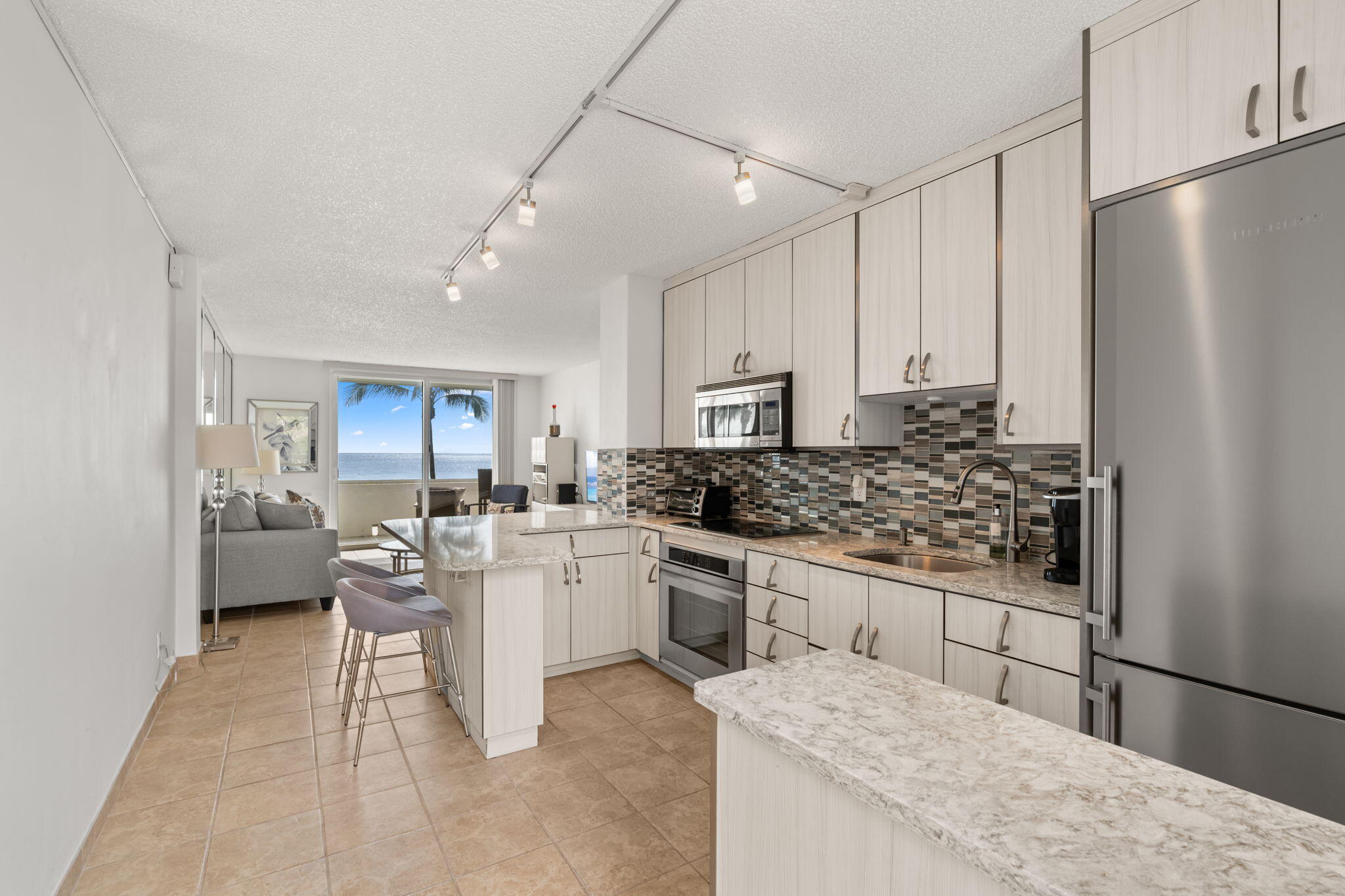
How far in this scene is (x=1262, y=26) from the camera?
4.65 ft

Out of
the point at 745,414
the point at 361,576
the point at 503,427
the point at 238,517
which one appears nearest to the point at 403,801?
the point at 361,576

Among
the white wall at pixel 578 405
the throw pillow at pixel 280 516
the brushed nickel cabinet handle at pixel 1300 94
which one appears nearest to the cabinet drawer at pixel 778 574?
the brushed nickel cabinet handle at pixel 1300 94

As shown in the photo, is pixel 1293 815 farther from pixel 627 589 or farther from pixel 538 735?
pixel 627 589

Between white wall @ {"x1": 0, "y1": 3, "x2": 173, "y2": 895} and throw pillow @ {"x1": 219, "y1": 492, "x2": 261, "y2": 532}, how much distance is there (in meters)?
2.44

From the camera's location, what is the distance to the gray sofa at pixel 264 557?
15.6 ft

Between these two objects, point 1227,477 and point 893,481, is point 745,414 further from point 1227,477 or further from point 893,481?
point 1227,477

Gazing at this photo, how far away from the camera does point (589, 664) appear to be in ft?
12.4

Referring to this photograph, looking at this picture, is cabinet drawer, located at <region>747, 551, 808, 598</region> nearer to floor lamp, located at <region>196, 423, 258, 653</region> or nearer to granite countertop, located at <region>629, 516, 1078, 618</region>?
granite countertop, located at <region>629, 516, 1078, 618</region>

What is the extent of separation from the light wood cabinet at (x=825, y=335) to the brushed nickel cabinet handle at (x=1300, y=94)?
5.39 feet

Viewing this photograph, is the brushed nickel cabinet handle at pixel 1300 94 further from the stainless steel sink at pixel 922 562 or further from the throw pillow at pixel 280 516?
the throw pillow at pixel 280 516

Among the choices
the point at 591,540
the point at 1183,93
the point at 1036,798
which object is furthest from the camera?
the point at 591,540

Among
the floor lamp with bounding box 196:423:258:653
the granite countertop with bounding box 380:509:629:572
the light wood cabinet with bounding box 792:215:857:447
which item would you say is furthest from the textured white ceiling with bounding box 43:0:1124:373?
the granite countertop with bounding box 380:509:629:572

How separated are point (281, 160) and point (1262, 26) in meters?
3.09

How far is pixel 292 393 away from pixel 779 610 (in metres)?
7.35
